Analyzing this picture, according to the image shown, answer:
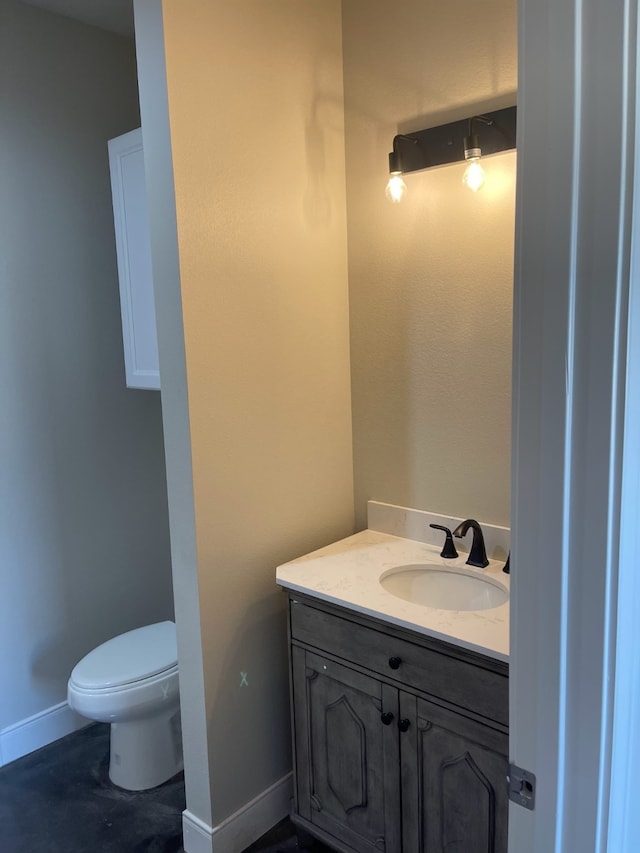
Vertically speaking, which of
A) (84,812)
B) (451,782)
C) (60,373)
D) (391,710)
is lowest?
(84,812)

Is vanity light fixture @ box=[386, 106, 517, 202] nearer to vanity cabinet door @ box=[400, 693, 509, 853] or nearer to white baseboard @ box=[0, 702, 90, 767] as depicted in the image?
vanity cabinet door @ box=[400, 693, 509, 853]

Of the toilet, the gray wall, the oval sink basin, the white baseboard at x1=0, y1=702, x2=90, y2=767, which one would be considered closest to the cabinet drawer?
the oval sink basin

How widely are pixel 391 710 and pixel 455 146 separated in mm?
1498

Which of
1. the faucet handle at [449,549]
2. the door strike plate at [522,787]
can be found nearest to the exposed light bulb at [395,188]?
the faucet handle at [449,549]

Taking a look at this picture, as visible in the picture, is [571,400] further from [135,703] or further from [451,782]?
[135,703]

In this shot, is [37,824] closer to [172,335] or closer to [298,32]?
[172,335]

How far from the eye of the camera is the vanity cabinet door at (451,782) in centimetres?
149

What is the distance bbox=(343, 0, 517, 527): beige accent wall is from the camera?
1830mm

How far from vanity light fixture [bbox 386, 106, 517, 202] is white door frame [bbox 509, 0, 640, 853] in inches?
45.0

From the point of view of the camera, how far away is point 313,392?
2.15m

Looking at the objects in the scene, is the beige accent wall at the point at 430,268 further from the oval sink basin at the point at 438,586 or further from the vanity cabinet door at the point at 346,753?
the vanity cabinet door at the point at 346,753

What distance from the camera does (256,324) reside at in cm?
193

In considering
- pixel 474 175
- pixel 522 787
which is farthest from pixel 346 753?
pixel 474 175

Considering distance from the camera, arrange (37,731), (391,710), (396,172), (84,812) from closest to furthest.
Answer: (391,710) < (396,172) < (84,812) < (37,731)
